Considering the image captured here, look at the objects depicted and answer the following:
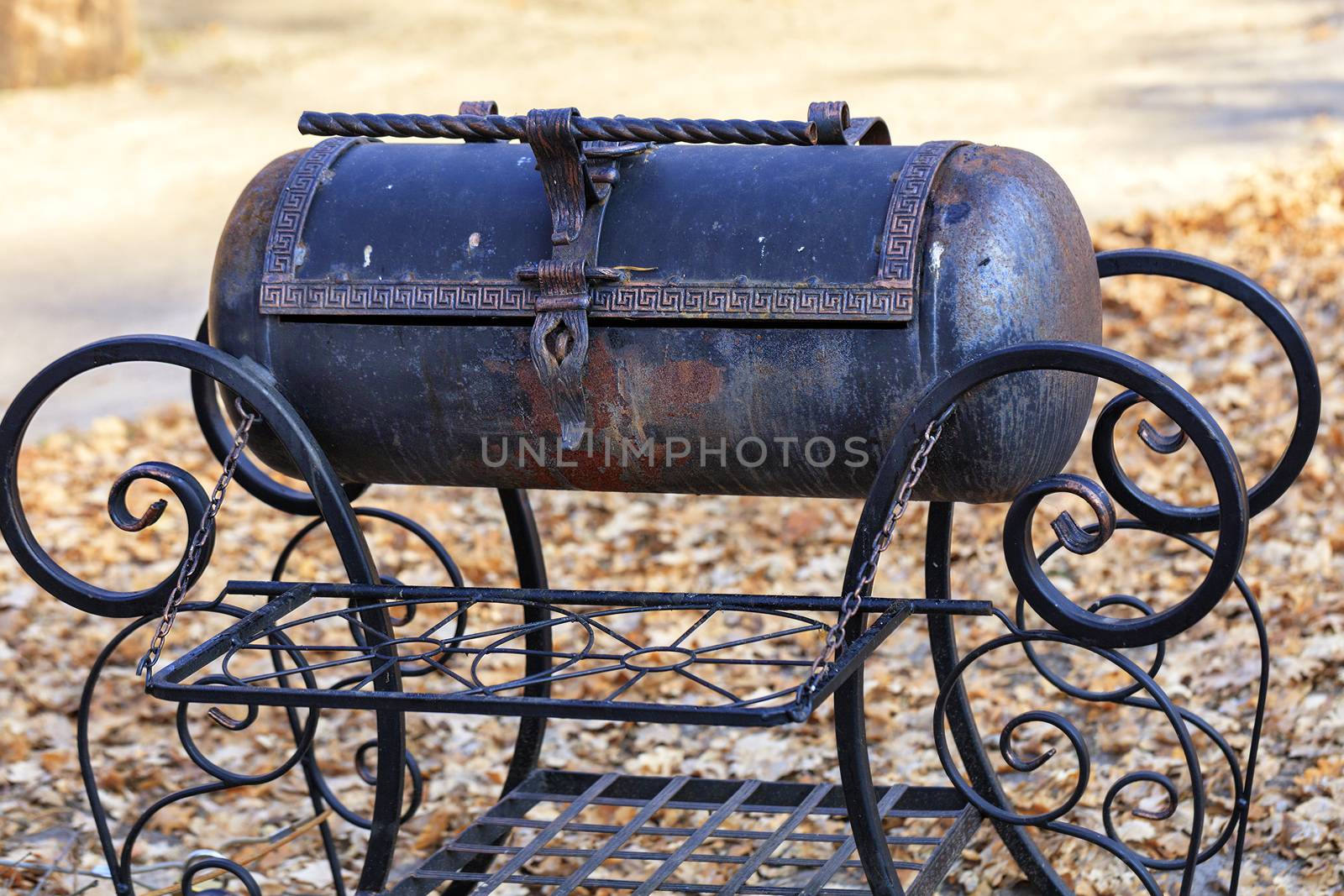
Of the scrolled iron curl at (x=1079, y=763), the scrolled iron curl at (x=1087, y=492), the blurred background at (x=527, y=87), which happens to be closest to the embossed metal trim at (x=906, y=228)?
the scrolled iron curl at (x=1087, y=492)

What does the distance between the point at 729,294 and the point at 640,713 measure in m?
0.71

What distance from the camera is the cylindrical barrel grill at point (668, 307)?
7.72ft

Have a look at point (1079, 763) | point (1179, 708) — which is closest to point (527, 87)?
point (1179, 708)

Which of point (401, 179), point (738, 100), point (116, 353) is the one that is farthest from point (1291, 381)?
point (738, 100)

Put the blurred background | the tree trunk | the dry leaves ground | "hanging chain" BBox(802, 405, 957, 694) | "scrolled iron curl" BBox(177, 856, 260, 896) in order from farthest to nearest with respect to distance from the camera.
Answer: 1. the tree trunk
2. the blurred background
3. the dry leaves ground
4. "scrolled iron curl" BBox(177, 856, 260, 896)
5. "hanging chain" BBox(802, 405, 957, 694)

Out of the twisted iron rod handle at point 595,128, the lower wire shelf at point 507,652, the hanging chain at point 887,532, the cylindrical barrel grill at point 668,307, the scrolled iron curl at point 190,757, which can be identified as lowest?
the scrolled iron curl at point 190,757

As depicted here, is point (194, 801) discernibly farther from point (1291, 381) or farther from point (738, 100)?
point (738, 100)

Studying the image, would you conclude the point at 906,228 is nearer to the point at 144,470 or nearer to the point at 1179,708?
the point at 1179,708

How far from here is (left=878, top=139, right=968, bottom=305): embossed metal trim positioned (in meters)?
2.32

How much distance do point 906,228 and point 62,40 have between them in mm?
10706

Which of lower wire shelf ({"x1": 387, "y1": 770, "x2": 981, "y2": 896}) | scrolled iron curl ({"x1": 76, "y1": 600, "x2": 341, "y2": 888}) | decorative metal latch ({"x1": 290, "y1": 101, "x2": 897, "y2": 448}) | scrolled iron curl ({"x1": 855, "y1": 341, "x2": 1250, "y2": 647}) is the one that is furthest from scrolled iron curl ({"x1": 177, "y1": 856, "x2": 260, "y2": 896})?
scrolled iron curl ({"x1": 855, "y1": 341, "x2": 1250, "y2": 647})

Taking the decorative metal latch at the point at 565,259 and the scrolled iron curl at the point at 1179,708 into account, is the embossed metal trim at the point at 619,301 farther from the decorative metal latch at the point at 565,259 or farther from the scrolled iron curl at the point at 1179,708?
the scrolled iron curl at the point at 1179,708

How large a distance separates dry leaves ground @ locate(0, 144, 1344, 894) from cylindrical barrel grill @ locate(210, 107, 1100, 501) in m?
1.34

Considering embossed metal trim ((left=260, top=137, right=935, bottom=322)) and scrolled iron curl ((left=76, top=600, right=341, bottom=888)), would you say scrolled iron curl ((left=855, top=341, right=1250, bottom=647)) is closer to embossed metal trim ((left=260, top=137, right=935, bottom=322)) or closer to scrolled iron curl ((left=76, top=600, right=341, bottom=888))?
embossed metal trim ((left=260, top=137, right=935, bottom=322))
